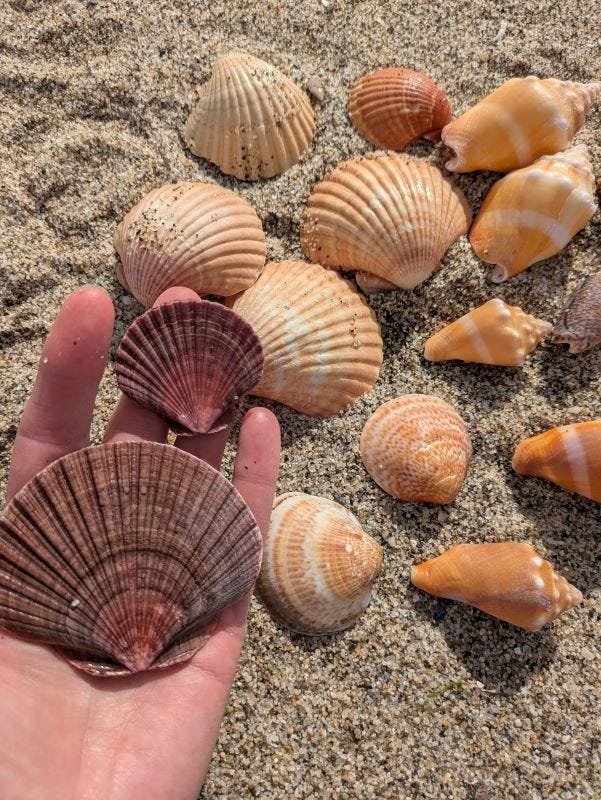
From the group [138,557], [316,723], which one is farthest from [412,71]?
[316,723]

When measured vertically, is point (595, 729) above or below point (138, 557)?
below

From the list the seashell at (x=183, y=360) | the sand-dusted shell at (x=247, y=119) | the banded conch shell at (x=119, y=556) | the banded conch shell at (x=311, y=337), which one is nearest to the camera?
the banded conch shell at (x=119, y=556)

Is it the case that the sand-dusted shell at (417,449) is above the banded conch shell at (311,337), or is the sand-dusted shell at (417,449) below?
below

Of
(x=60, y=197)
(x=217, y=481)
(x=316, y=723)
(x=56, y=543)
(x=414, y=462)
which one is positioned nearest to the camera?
(x=56, y=543)

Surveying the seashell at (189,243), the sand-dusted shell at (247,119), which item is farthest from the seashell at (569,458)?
the sand-dusted shell at (247,119)

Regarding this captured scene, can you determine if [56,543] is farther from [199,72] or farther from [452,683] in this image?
[199,72]

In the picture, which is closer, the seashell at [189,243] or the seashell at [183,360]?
the seashell at [183,360]

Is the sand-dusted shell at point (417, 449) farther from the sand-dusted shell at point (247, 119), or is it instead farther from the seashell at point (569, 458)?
the sand-dusted shell at point (247, 119)

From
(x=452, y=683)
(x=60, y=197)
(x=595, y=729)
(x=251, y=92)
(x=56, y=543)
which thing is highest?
(x=251, y=92)

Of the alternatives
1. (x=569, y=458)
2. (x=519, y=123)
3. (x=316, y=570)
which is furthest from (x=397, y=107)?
(x=316, y=570)
